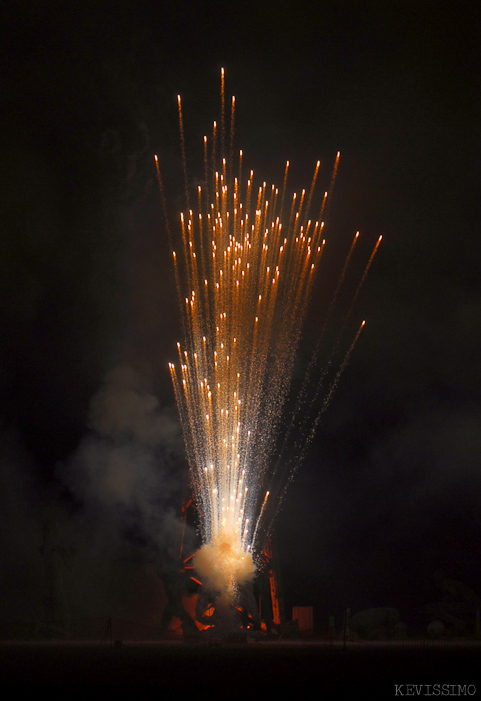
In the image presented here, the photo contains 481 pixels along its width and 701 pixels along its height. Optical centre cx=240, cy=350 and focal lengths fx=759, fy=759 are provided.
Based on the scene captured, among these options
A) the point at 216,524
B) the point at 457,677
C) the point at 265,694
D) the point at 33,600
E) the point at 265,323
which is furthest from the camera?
the point at 33,600

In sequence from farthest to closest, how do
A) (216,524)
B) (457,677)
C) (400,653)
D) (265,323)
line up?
(216,524), (265,323), (400,653), (457,677)

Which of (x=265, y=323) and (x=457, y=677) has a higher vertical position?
(x=265, y=323)

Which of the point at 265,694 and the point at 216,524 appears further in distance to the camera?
the point at 216,524

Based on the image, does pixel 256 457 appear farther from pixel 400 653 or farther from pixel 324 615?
pixel 324 615

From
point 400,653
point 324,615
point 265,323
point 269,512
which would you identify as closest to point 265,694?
point 400,653

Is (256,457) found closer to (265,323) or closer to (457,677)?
(265,323)

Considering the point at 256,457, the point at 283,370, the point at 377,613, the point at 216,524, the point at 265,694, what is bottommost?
the point at 265,694
